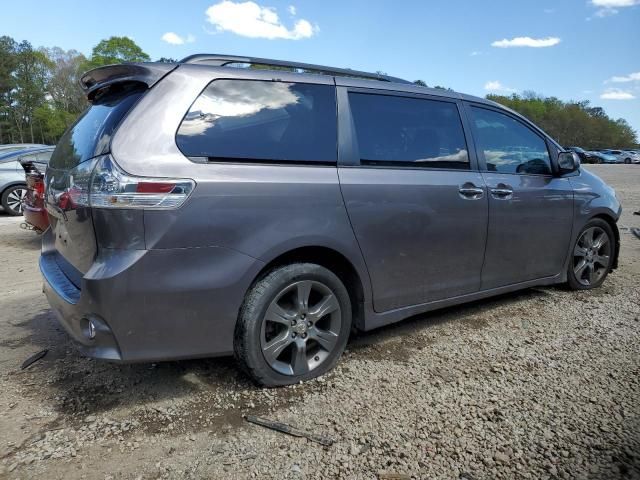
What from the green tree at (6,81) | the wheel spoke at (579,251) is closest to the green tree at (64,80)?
the green tree at (6,81)

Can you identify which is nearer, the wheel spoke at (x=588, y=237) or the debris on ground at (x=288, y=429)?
the debris on ground at (x=288, y=429)

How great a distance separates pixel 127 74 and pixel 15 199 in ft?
32.4

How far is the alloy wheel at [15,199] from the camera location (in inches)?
421

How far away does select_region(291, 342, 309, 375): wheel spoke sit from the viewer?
113 inches

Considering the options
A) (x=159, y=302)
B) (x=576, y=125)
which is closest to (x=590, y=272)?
(x=159, y=302)

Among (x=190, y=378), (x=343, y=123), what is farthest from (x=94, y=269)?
(x=343, y=123)

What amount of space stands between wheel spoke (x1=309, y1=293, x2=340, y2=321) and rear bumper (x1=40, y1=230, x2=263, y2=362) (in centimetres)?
50

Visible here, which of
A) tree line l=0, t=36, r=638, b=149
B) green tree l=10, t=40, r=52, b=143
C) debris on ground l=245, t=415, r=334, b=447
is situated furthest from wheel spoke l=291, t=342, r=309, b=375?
green tree l=10, t=40, r=52, b=143

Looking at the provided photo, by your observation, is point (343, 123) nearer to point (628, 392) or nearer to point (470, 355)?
point (470, 355)

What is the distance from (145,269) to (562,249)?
12.0 ft

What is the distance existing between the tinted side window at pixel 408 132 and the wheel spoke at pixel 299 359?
1.19m

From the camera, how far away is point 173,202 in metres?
2.36

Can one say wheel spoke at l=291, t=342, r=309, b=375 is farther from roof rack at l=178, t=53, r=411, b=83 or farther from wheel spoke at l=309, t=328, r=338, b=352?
roof rack at l=178, t=53, r=411, b=83

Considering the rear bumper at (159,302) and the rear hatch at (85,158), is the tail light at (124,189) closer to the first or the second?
the rear hatch at (85,158)
